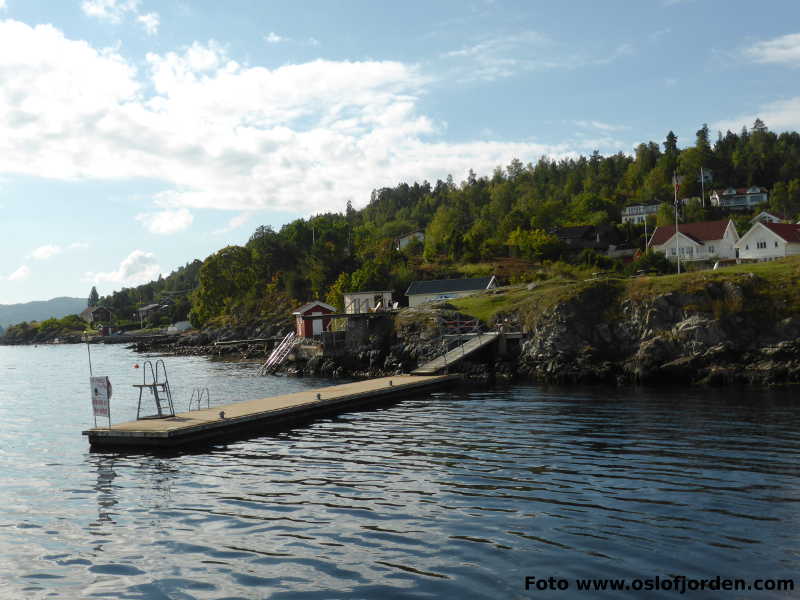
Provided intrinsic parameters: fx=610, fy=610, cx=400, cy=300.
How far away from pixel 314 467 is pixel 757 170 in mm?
179291

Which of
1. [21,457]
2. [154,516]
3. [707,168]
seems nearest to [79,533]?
[154,516]

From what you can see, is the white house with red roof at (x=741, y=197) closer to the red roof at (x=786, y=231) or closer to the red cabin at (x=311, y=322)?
the red roof at (x=786, y=231)

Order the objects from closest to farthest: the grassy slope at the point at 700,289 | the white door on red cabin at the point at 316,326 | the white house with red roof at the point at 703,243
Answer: the grassy slope at the point at 700,289
the white door on red cabin at the point at 316,326
the white house with red roof at the point at 703,243

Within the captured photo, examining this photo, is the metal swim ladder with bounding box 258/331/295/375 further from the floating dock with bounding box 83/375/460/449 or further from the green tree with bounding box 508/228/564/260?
the green tree with bounding box 508/228/564/260

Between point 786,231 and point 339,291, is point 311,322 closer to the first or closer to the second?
point 339,291

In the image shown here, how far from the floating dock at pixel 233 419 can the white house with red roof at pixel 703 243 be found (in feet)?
233

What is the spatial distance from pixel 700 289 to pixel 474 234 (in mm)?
63350

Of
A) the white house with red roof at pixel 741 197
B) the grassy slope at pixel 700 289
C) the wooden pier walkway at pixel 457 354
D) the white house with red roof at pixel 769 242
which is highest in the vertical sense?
the white house with red roof at pixel 741 197

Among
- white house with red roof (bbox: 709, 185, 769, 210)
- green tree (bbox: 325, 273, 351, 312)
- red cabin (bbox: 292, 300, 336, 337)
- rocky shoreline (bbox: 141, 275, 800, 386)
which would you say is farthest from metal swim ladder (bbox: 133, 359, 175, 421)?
white house with red roof (bbox: 709, 185, 769, 210)

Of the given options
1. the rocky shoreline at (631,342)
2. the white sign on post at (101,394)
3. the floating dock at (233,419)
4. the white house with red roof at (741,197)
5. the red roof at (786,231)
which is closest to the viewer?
the floating dock at (233,419)

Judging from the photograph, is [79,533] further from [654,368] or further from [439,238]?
[439,238]

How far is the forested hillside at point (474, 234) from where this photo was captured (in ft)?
354

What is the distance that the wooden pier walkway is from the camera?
50581mm

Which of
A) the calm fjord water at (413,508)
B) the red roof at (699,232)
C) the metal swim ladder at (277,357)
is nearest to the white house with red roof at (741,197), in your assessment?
the red roof at (699,232)
